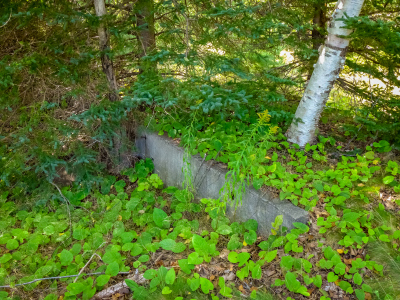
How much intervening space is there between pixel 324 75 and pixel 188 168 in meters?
2.13

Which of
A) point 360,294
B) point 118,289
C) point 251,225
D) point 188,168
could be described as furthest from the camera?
point 188,168

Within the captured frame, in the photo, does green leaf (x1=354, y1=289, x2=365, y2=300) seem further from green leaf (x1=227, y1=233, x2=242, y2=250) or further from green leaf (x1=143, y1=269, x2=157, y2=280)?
green leaf (x1=143, y1=269, x2=157, y2=280)

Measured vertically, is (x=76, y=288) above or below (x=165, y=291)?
below

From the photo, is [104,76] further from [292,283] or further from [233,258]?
[292,283]

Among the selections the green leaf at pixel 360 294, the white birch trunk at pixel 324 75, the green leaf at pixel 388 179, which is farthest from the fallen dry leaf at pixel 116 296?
the green leaf at pixel 388 179

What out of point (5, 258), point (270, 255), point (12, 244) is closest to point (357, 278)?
point (270, 255)

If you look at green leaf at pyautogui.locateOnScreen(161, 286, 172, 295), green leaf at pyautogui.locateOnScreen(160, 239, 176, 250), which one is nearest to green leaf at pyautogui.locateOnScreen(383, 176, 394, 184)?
green leaf at pyautogui.locateOnScreen(160, 239, 176, 250)

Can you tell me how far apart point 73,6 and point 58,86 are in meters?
1.17

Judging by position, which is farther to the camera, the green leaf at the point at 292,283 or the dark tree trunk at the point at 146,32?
the dark tree trunk at the point at 146,32

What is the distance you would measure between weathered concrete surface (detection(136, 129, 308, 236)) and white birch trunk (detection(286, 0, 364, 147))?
124cm

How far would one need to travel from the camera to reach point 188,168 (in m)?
3.14

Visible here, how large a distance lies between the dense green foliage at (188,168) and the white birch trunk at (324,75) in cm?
27

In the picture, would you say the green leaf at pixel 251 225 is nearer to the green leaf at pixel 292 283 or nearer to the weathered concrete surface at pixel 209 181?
the weathered concrete surface at pixel 209 181

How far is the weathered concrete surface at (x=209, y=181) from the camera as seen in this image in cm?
274
